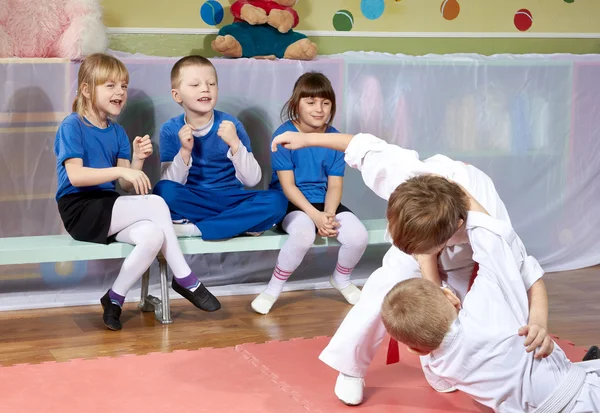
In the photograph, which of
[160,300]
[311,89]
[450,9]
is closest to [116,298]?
[160,300]

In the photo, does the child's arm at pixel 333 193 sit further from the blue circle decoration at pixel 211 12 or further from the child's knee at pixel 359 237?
the blue circle decoration at pixel 211 12

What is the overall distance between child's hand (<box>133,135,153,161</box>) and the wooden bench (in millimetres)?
295

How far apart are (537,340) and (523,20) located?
8.09 feet

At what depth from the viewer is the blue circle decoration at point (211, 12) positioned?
3215mm

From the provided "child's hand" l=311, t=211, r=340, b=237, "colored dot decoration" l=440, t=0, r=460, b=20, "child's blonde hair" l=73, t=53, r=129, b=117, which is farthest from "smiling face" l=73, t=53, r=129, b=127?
"colored dot decoration" l=440, t=0, r=460, b=20

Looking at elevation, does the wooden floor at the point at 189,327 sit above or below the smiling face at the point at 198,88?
below

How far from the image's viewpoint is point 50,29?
277 cm

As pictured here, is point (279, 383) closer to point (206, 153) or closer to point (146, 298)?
point (146, 298)

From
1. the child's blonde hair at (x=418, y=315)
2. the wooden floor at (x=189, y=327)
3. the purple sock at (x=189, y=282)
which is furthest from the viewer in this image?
the purple sock at (x=189, y=282)

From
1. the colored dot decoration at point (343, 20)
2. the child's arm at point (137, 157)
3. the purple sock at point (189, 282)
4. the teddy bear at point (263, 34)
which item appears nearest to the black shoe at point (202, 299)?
the purple sock at point (189, 282)

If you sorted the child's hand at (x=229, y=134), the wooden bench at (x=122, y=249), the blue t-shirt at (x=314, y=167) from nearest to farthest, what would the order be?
the wooden bench at (x=122, y=249), the child's hand at (x=229, y=134), the blue t-shirt at (x=314, y=167)

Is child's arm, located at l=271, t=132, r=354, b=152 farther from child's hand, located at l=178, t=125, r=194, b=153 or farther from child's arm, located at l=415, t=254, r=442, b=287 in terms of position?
child's hand, located at l=178, t=125, r=194, b=153

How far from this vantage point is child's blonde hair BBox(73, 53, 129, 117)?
2625 mm

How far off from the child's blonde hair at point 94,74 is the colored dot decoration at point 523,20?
1.94m
